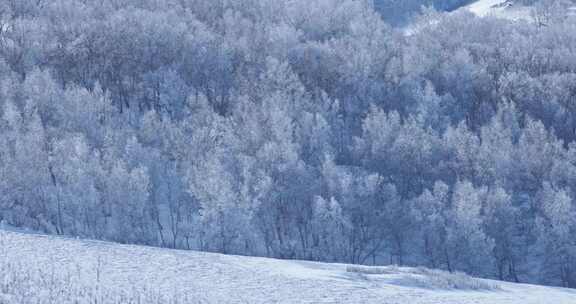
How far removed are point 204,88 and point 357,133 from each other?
14393 mm

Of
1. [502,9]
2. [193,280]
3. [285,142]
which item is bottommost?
[193,280]

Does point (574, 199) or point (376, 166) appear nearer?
point (574, 199)

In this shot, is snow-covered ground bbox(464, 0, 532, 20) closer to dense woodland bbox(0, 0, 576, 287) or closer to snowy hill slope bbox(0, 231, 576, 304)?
dense woodland bbox(0, 0, 576, 287)

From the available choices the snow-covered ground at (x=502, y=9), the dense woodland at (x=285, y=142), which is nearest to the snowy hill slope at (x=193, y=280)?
the dense woodland at (x=285, y=142)

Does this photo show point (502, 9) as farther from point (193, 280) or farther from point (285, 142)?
point (193, 280)

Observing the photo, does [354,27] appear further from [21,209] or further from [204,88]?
[21,209]

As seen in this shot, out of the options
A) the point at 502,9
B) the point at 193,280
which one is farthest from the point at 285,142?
the point at 502,9

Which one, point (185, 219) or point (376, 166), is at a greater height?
point (376, 166)

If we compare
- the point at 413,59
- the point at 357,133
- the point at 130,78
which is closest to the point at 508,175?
the point at 357,133

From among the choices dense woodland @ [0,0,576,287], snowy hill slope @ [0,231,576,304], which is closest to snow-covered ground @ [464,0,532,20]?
dense woodland @ [0,0,576,287]

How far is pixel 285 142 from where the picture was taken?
169 ft

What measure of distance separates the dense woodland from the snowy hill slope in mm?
14522

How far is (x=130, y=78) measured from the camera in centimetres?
6481

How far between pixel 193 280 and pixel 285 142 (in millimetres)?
28083
